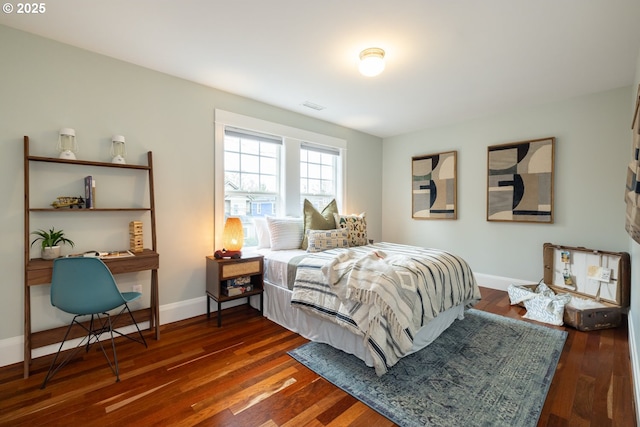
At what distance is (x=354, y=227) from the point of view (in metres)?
3.71

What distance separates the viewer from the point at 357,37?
7.41ft

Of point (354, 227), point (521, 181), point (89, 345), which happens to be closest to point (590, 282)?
point (521, 181)

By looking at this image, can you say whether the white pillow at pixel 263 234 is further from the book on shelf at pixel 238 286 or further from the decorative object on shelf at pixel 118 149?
the decorative object on shelf at pixel 118 149

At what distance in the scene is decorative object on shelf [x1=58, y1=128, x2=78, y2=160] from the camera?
2314 millimetres

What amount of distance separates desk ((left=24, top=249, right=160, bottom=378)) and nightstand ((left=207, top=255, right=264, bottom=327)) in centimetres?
53

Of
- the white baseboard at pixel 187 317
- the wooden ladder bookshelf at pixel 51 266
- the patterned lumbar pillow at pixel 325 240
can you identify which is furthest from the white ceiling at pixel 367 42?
the white baseboard at pixel 187 317

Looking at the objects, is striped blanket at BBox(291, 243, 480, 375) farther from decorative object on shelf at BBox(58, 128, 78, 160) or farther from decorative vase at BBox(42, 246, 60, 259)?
decorative object on shelf at BBox(58, 128, 78, 160)

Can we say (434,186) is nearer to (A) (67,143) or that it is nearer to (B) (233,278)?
(B) (233,278)

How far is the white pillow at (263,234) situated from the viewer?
3590 mm

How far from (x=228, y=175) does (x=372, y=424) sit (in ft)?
9.46

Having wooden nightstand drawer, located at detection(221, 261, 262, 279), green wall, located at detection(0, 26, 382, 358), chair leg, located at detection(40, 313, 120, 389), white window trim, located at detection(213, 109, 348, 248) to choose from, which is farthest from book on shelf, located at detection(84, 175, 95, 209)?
wooden nightstand drawer, located at detection(221, 261, 262, 279)

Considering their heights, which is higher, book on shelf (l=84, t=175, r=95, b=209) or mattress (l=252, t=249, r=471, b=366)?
Answer: book on shelf (l=84, t=175, r=95, b=209)

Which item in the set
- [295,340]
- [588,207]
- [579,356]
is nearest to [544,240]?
[588,207]

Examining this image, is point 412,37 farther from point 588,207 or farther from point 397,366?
point 588,207
